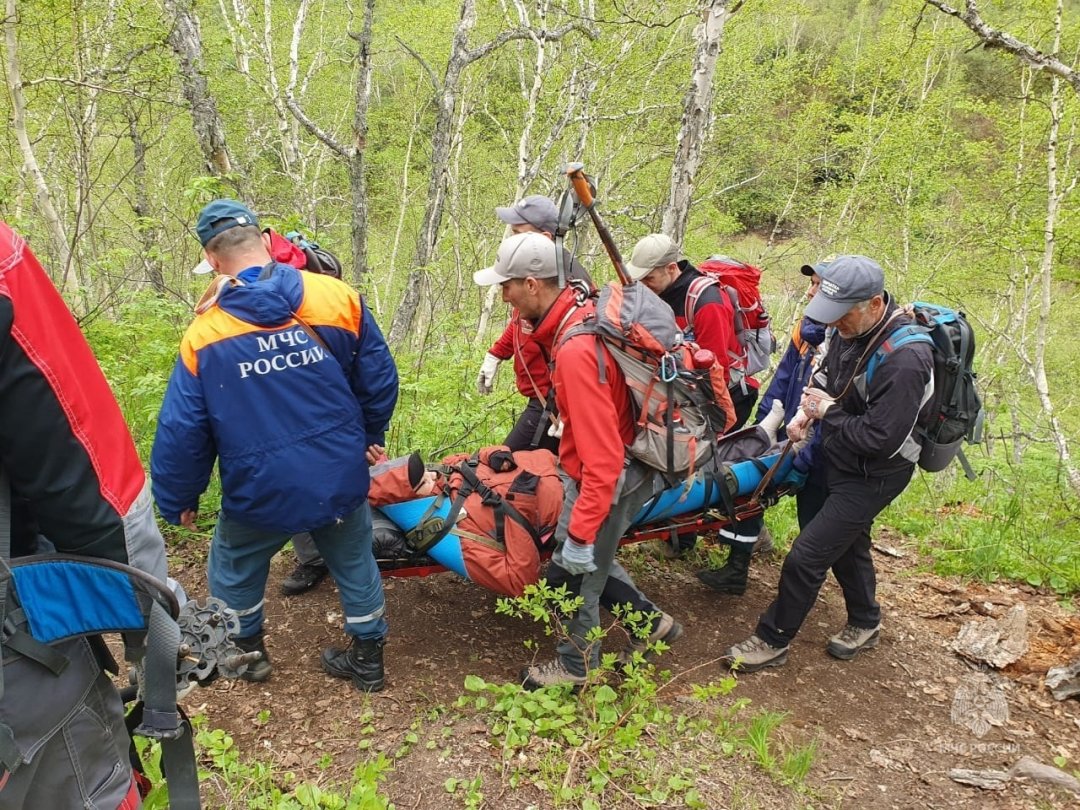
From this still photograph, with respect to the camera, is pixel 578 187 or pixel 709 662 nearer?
pixel 578 187

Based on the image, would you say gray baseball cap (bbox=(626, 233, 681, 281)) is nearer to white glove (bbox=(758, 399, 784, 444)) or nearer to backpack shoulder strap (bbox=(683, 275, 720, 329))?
backpack shoulder strap (bbox=(683, 275, 720, 329))

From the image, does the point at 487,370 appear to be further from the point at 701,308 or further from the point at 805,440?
the point at 805,440

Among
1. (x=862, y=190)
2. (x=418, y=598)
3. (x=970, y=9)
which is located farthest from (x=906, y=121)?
(x=418, y=598)

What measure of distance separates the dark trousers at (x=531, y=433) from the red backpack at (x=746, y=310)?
1.43 meters

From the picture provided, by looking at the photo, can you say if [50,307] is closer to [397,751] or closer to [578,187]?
[578,187]

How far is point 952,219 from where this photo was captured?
1705 centimetres

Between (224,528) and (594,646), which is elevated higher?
(224,528)

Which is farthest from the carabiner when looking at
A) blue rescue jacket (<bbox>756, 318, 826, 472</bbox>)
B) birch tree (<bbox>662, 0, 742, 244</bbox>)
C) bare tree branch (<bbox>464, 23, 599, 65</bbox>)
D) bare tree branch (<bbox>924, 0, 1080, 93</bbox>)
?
bare tree branch (<bbox>464, 23, 599, 65</bbox>)

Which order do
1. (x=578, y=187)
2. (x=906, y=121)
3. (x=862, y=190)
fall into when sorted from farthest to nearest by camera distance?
(x=862, y=190) < (x=906, y=121) < (x=578, y=187)

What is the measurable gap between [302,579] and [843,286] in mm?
3445

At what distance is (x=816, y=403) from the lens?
3.61 meters

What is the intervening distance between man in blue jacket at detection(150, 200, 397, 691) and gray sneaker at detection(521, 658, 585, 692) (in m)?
1.10

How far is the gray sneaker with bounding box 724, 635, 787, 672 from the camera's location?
3684 mm

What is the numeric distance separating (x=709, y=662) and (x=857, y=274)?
2.23 metres
